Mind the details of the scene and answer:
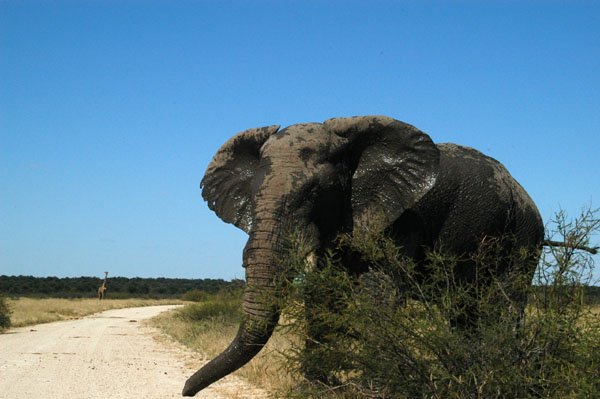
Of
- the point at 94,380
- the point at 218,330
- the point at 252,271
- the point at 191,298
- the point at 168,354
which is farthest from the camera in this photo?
the point at 191,298

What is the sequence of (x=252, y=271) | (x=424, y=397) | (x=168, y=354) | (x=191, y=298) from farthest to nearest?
(x=191, y=298)
(x=168, y=354)
(x=252, y=271)
(x=424, y=397)

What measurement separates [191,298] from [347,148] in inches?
1880

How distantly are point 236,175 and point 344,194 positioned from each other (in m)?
1.62

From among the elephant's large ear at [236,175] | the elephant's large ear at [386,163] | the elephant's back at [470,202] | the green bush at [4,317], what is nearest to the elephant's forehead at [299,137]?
the elephant's large ear at [386,163]

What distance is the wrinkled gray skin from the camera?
5.65 m

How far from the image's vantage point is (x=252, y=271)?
5535 millimetres

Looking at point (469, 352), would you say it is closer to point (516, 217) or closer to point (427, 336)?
point (427, 336)

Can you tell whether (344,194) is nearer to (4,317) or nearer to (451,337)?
(451,337)

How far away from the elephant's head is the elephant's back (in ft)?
1.61

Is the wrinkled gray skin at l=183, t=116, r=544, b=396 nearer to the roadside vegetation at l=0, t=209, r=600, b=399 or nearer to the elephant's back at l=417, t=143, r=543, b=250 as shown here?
the elephant's back at l=417, t=143, r=543, b=250

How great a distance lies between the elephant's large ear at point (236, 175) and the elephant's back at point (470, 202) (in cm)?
200

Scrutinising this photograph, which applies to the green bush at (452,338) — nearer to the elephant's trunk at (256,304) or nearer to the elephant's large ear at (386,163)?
the elephant's trunk at (256,304)

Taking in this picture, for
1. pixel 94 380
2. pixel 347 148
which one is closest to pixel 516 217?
pixel 347 148

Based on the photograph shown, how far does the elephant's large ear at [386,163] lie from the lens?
674 centimetres
